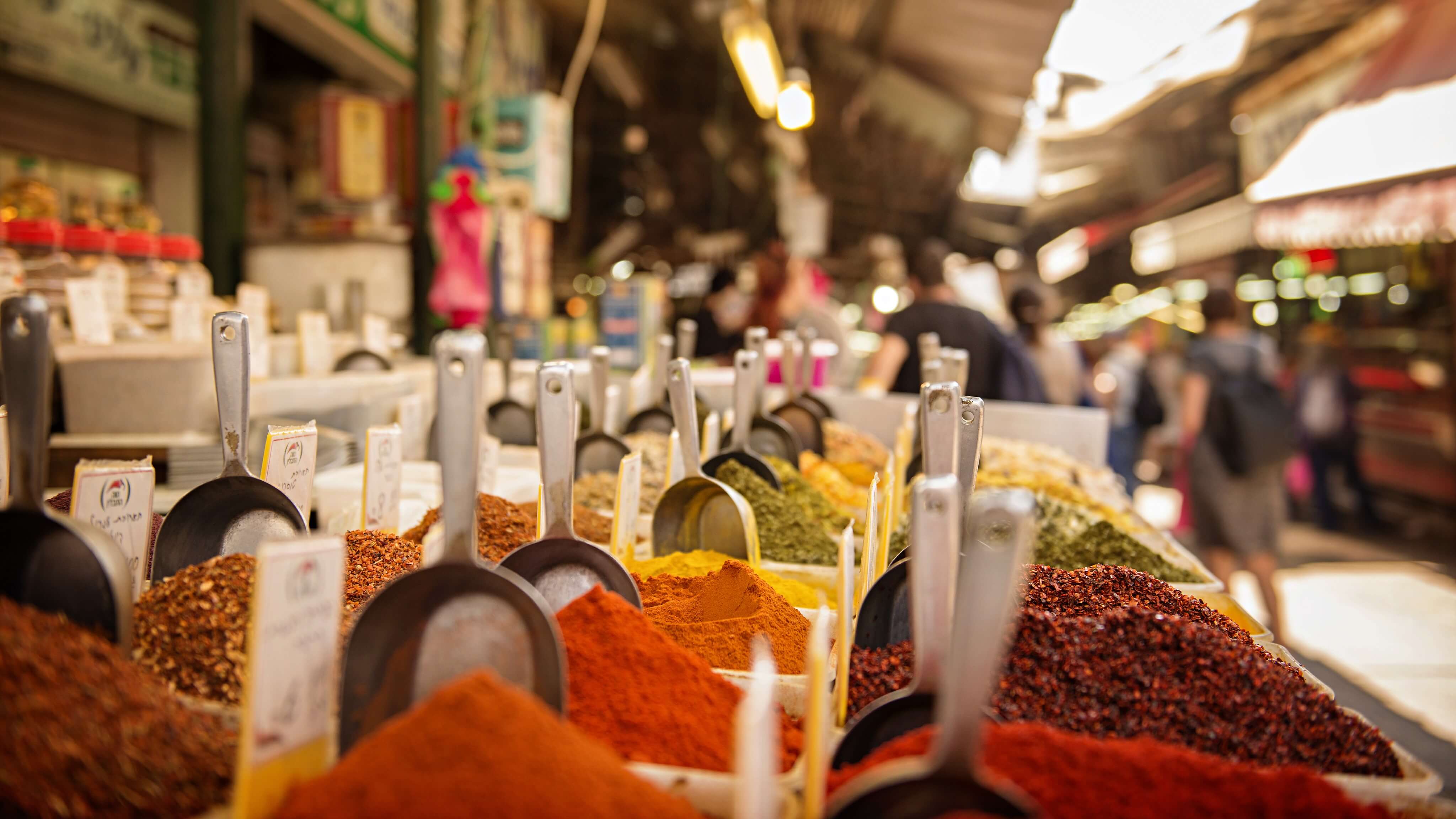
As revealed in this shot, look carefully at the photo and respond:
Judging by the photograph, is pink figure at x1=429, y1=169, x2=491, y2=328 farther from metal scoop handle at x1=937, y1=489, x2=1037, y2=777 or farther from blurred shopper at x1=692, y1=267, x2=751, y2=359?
metal scoop handle at x1=937, y1=489, x2=1037, y2=777

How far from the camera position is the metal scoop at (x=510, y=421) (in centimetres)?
213

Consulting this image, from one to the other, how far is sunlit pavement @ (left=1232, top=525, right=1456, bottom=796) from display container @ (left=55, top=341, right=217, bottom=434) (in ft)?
9.65

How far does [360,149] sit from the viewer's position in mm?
3156

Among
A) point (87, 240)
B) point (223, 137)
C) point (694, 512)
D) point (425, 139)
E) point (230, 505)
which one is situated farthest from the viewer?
point (425, 139)

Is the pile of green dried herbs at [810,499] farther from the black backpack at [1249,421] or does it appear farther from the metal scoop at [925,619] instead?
the black backpack at [1249,421]

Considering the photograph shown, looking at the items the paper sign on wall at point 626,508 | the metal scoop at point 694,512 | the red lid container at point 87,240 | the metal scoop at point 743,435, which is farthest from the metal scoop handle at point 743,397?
the red lid container at point 87,240

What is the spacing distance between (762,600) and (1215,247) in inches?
285

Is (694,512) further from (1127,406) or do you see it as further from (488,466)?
(1127,406)

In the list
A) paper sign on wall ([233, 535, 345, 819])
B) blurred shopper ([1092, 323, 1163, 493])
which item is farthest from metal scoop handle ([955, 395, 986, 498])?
blurred shopper ([1092, 323, 1163, 493])

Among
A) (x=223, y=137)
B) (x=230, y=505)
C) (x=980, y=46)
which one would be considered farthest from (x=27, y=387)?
(x=980, y=46)

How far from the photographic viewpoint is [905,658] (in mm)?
885

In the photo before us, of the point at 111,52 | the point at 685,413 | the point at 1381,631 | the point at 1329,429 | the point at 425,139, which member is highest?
the point at 111,52

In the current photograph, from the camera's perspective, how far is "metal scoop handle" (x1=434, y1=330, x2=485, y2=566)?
0.70m

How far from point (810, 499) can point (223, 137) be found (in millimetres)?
2189
